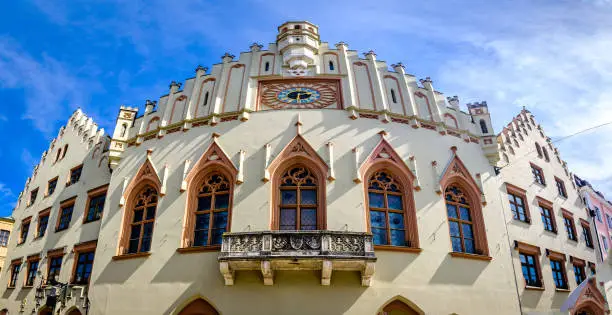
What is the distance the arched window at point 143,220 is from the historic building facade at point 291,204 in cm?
7

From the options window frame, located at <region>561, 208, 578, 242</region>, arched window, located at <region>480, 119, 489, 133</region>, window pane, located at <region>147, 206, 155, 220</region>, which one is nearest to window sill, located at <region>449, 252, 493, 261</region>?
arched window, located at <region>480, 119, 489, 133</region>

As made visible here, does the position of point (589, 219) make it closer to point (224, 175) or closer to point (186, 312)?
point (224, 175)

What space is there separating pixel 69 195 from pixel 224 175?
12087 millimetres

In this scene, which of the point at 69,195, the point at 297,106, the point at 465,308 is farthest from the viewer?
the point at 69,195

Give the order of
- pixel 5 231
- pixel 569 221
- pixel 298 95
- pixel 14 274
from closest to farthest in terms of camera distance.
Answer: pixel 298 95 → pixel 569 221 → pixel 14 274 → pixel 5 231

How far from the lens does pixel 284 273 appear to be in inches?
661

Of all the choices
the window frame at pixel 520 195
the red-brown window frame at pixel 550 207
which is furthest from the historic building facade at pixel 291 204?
the red-brown window frame at pixel 550 207

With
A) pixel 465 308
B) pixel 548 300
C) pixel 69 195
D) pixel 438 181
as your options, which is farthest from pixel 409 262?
pixel 69 195

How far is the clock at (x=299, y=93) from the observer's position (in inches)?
853

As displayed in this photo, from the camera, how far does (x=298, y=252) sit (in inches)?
615

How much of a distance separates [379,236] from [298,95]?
29.2 ft

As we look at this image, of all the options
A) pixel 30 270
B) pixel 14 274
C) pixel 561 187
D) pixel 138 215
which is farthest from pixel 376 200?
pixel 14 274

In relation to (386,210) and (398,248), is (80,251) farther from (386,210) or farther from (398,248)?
(398,248)

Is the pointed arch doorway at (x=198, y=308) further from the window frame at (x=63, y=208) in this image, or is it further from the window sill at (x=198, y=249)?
the window frame at (x=63, y=208)
